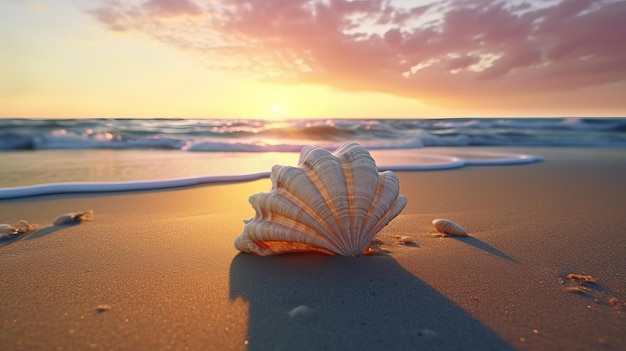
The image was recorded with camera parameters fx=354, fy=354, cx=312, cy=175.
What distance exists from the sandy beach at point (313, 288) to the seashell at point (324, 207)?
5.1 inches

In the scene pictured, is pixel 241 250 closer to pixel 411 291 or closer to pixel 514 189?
pixel 411 291

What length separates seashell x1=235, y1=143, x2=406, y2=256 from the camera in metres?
1.99

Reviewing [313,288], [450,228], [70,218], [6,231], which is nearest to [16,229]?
[6,231]

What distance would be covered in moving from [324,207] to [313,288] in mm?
435

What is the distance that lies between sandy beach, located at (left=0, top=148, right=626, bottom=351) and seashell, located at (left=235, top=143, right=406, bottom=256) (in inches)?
5.1

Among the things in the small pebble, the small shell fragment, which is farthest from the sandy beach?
the small shell fragment

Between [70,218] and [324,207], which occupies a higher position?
[324,207]

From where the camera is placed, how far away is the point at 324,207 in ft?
6.45

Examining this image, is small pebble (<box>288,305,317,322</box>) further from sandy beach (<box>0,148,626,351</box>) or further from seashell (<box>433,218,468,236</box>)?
seashell (<box>433,218,468,236</box>)

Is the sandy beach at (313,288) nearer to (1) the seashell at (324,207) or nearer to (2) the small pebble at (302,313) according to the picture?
(2) the small pebble at (302,313)

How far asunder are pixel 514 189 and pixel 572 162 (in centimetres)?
430

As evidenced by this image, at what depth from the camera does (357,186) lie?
2031mm

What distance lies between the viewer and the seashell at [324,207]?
1985 millimetres

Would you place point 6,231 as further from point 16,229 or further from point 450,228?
point 450,228
